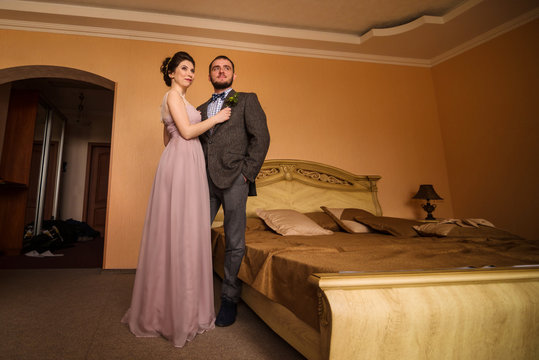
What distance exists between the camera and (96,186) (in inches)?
257

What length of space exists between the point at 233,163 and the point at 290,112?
2.20m

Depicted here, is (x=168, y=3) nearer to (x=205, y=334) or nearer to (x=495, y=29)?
(x=205, y=334)

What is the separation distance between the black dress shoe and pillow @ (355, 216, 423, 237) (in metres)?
1.50

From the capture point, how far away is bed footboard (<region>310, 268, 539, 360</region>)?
2.80 feet

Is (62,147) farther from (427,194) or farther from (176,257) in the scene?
(427,194)

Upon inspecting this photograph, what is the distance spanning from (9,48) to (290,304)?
163 inches

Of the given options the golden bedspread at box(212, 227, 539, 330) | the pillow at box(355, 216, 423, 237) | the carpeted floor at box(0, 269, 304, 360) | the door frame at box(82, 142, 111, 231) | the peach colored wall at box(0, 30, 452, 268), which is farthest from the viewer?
the door frame at box(82, 142, 111, 231)

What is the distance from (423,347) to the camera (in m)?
0.89

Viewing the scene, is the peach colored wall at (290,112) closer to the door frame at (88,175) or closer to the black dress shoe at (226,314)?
the black dress shoe at (226,314)

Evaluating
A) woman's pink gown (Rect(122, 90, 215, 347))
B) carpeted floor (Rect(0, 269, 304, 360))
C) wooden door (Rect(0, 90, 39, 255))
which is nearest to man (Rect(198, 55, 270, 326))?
woman's pink gown (Rect(122, 90, 215, 347))

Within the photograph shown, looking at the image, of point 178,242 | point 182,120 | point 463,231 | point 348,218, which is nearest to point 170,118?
point 182,120

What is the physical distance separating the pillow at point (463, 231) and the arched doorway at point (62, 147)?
161 inches

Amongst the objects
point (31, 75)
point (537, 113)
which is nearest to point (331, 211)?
point (537, 113)

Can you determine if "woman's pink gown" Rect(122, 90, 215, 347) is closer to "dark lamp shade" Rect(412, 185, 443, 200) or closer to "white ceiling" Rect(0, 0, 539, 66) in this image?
"white ceiling" Rect(0, 0, 539, 66)
